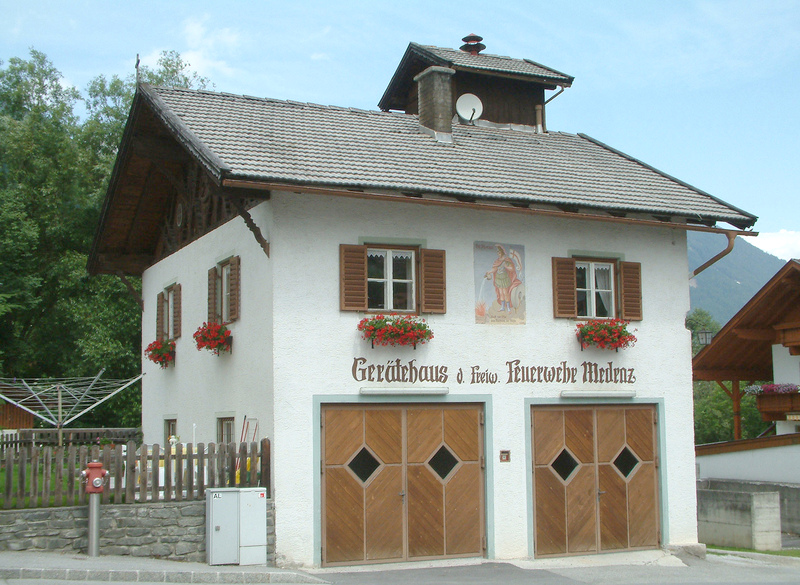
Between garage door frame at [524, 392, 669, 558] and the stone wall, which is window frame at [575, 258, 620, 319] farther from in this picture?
the stone wall

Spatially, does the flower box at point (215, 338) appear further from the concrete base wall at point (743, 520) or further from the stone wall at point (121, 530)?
the concrete base wall at point (743, 520)

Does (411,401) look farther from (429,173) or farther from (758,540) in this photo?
(758,540)

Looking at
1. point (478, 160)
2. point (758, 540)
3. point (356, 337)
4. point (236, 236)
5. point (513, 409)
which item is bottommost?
point (758, 540)

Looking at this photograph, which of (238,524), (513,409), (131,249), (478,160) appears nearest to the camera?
(238,524)

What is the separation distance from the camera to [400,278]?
14.5 m

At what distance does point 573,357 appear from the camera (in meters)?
15.5

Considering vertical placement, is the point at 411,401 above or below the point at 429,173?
below

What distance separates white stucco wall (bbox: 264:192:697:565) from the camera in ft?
43.7

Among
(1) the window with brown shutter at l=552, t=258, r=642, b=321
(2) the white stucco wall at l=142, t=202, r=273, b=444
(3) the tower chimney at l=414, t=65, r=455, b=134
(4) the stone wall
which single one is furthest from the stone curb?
(3) the tower chimney at l=414, t=65, r=455, b=134

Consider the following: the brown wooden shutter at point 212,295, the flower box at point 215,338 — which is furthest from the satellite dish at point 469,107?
the flower box at point 215,338

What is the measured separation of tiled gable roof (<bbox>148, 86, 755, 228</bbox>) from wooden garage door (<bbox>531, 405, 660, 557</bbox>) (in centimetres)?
337

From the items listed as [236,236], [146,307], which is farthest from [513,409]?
[146,307]

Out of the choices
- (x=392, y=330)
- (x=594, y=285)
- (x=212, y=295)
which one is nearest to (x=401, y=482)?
(x=392, y=330)

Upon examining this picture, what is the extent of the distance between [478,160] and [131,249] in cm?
831
